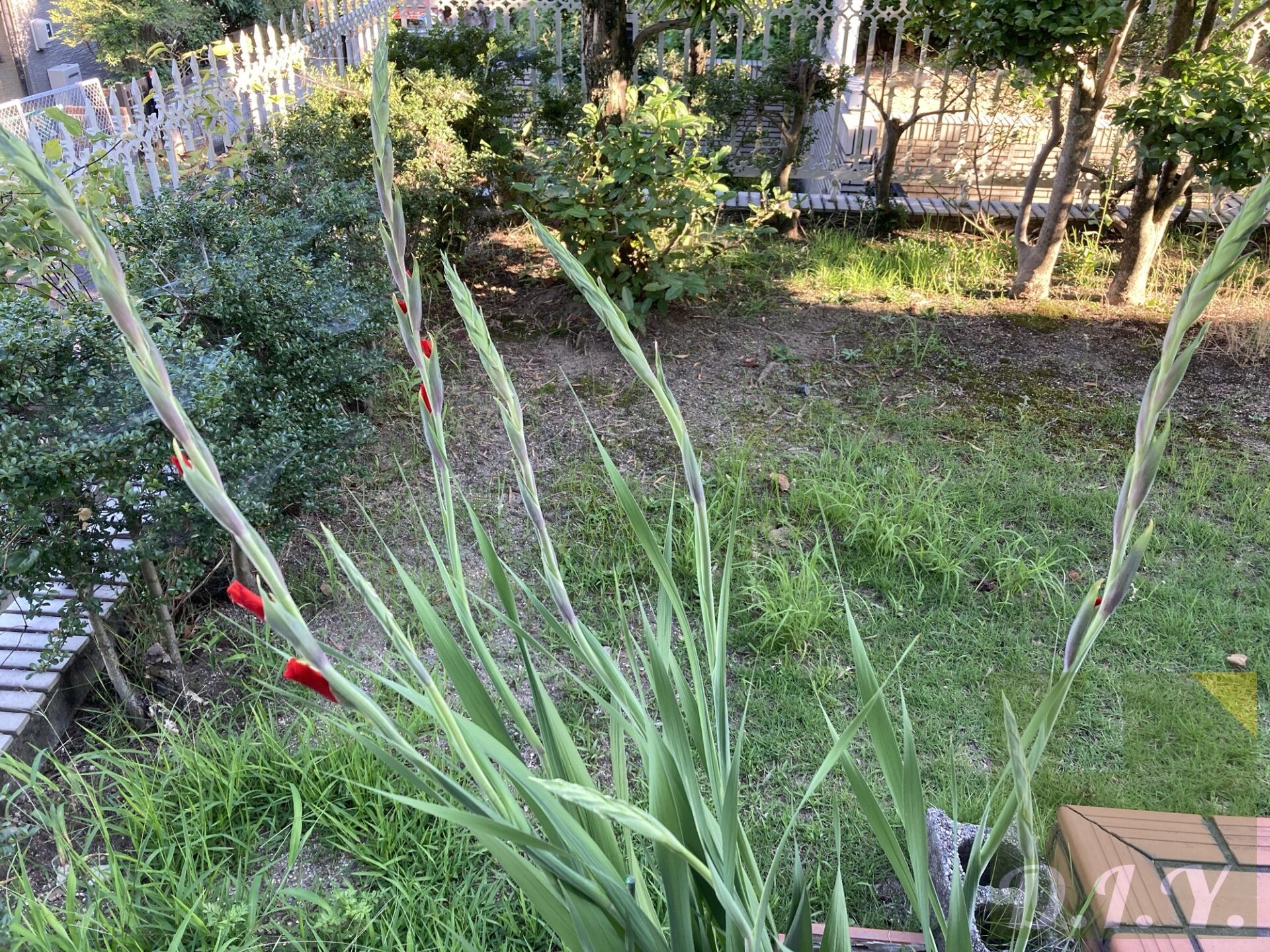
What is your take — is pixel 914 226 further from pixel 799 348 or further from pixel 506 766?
pixel 506 766

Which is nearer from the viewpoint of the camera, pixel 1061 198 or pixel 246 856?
pixel 246 856

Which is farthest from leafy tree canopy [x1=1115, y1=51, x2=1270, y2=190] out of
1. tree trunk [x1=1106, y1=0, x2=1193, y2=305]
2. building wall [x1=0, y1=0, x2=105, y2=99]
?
building wall [x1=0, y1=0, x2=105, y2=99]

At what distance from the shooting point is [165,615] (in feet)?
8.21

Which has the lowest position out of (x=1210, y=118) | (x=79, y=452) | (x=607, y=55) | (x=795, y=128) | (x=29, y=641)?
(x=29, y=641)

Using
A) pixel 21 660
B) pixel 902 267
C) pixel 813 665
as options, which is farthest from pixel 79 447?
pixel 902 267

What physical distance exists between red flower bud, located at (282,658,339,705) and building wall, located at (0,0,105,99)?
686 inches

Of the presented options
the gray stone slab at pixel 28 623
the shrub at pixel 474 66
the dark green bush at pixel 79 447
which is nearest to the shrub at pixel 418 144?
the shrub at pixel 474 66

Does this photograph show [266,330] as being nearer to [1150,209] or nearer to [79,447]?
[79,447]

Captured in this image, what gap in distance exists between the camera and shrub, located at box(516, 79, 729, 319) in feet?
13.9

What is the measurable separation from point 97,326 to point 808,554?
88.6 inches

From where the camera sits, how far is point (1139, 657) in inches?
106

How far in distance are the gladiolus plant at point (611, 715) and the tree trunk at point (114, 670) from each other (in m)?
1.64

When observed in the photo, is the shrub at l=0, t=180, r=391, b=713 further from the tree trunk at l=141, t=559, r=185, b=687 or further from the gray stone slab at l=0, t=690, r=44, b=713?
the gray stone slab at l=0, t=690, r=44, b=713

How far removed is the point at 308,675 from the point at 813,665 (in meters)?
Answer: 2.19
